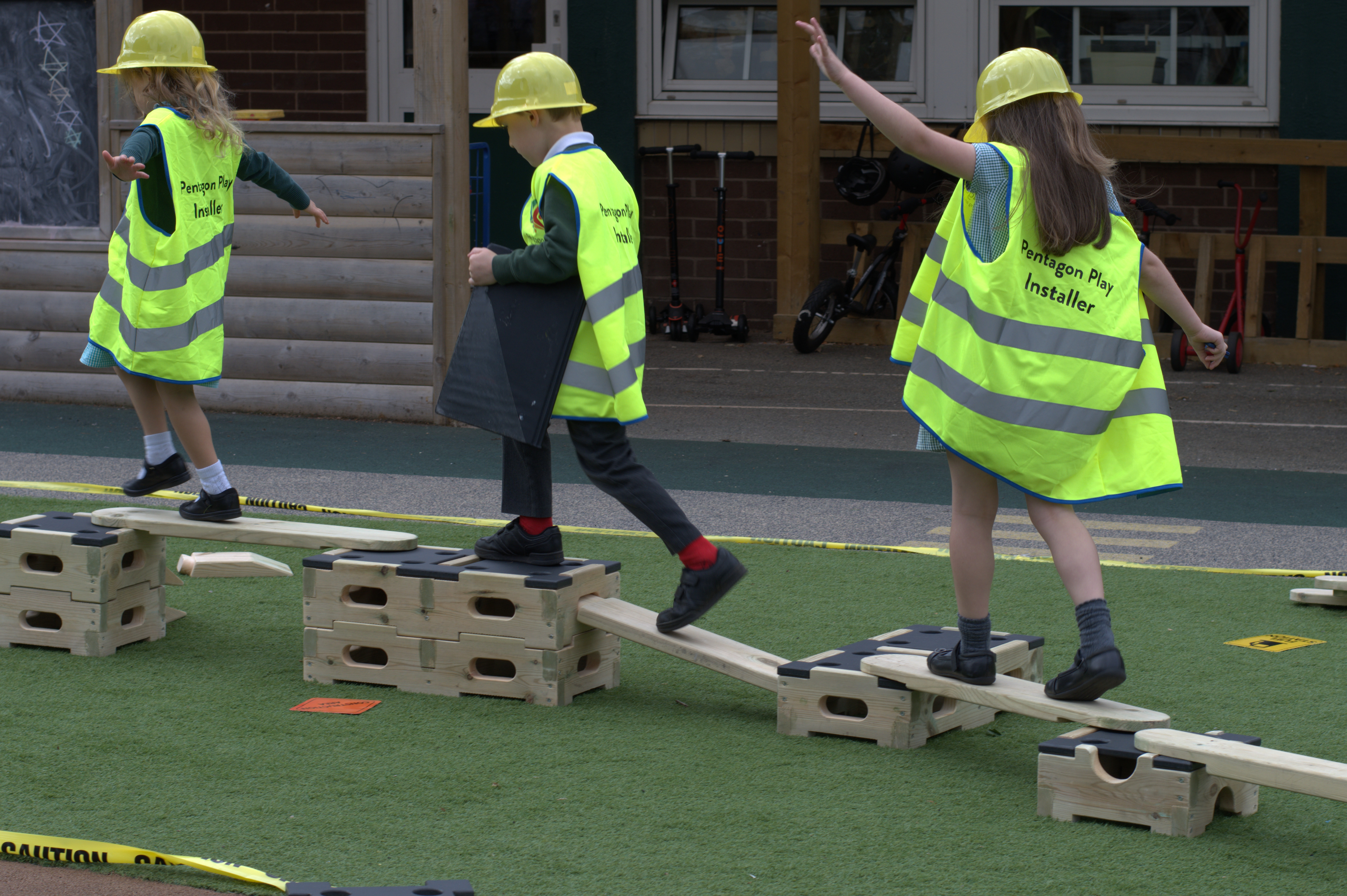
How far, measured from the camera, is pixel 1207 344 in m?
4.08

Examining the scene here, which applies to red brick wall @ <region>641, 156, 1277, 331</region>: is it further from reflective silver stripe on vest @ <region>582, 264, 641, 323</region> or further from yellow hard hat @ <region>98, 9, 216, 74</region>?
reflective silver stripe on vest @ <region>582, 264, 641, 323</region>

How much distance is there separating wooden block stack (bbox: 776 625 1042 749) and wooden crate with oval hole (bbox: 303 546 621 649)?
638mm

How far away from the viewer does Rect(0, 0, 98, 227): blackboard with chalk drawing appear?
10.1 metres

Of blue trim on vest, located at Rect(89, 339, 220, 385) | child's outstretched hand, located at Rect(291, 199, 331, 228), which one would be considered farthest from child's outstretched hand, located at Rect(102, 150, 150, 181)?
child's outstretched hand, located at Rect(291, 199, 331, 228)

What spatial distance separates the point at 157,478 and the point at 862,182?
8932mm

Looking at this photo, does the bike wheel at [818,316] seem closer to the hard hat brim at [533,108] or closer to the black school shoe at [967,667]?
the hard hat brim at [533,108]

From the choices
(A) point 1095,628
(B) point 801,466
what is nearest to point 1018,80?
(A) point 1095,628

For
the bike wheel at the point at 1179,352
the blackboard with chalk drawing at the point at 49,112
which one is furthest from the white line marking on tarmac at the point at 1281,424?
the blackboard with chalk drawing at the point at 49,112

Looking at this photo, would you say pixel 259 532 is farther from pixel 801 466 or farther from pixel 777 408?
pixel 777 408

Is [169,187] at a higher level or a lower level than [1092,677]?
higher

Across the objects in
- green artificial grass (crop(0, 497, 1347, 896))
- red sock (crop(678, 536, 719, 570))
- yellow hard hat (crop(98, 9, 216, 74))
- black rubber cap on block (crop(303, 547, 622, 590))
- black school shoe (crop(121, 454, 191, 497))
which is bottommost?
green artificial grass (crop(0, 497, 1347, 896))

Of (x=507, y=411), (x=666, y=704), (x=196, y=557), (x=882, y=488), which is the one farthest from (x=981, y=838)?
(x=882, y=488)

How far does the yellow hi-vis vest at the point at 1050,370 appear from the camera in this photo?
3656 millimetres

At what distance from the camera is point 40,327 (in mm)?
10305
